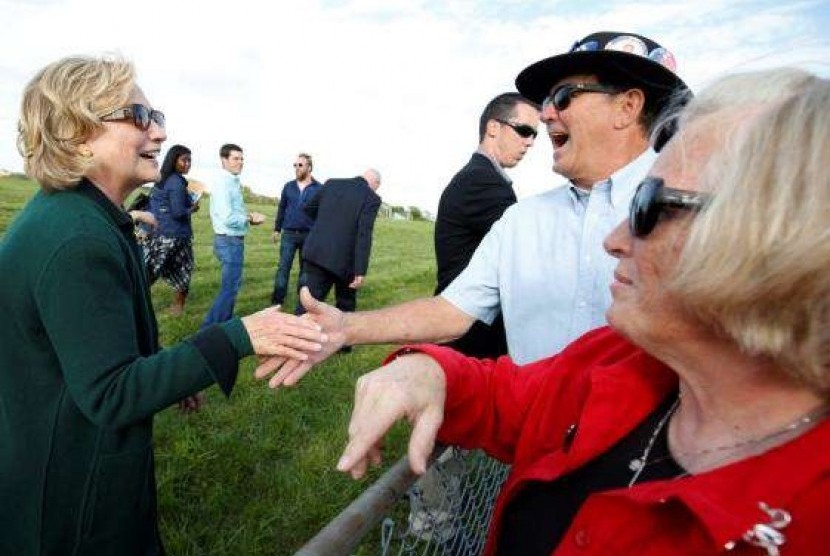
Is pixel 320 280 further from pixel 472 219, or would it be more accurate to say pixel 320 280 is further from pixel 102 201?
pixel 102 201

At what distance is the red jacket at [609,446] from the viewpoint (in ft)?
3.39

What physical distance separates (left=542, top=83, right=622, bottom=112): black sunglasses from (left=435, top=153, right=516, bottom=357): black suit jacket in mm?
1383

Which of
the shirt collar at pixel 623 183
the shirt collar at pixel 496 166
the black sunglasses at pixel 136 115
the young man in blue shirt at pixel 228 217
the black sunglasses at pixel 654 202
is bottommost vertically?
the young man in blue shirt at pixel 228 217

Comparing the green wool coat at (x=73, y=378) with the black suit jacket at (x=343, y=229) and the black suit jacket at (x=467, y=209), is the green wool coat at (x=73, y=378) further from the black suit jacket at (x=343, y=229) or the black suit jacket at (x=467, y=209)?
the black suit jacket at (x=343, y=229)

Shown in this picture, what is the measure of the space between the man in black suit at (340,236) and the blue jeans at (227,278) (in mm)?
908

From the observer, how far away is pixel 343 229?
299 inches

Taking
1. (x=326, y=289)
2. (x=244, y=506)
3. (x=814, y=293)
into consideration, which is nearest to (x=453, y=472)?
(x=814, y=293)

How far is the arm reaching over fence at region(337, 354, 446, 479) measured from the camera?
1373 mm

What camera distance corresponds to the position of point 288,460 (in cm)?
443

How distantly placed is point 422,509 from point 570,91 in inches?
73.3

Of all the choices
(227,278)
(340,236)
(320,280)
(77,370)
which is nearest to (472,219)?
(77,370)

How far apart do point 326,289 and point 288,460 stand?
362cm

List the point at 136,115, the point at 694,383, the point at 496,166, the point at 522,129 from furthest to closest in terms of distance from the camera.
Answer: the point at 522,129 → the point at 496,166 → the point at 136,115 → the point at 694,383

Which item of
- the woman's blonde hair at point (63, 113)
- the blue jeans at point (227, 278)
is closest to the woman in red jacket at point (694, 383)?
the woman's blonde hair at point (63, 113)
